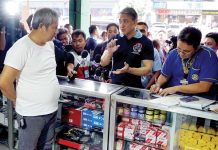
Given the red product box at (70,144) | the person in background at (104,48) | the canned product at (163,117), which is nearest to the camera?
the canned product at (163,117)

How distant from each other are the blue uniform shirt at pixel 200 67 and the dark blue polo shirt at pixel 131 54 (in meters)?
0.33

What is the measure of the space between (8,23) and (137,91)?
212 cm

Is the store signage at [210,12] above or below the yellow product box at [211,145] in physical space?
above

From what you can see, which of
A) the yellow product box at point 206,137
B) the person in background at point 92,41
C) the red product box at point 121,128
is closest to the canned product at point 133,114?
the red product box at point 121,128

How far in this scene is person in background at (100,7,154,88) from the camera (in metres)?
2.53

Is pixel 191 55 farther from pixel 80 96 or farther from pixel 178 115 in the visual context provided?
pixel 80 96

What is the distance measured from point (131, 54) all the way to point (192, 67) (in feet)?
2.01

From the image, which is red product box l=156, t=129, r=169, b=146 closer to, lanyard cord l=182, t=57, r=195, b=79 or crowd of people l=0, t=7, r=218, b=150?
crowd of people l=0, t=7, r=218, b=150

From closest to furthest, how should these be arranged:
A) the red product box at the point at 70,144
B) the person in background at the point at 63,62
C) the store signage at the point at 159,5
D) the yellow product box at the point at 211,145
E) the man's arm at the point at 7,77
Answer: the man's arm at the point at 7,77 < the yellow product box at the point at 211,145 < the red product box at the point at 70,144 < the person in background at the point at 63,62 < the store signage at the point at 159,5

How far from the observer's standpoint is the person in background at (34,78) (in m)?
1.82

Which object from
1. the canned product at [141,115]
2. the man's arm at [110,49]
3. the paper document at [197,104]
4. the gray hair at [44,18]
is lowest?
the canned product at [141,115]

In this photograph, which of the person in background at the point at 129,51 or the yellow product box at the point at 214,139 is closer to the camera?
the yellow product box at the point at 214,139

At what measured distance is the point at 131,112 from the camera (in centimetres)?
214

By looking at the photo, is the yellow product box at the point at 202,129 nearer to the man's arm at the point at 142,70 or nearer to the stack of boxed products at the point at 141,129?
the stack of boxed products at the point at 141,129
